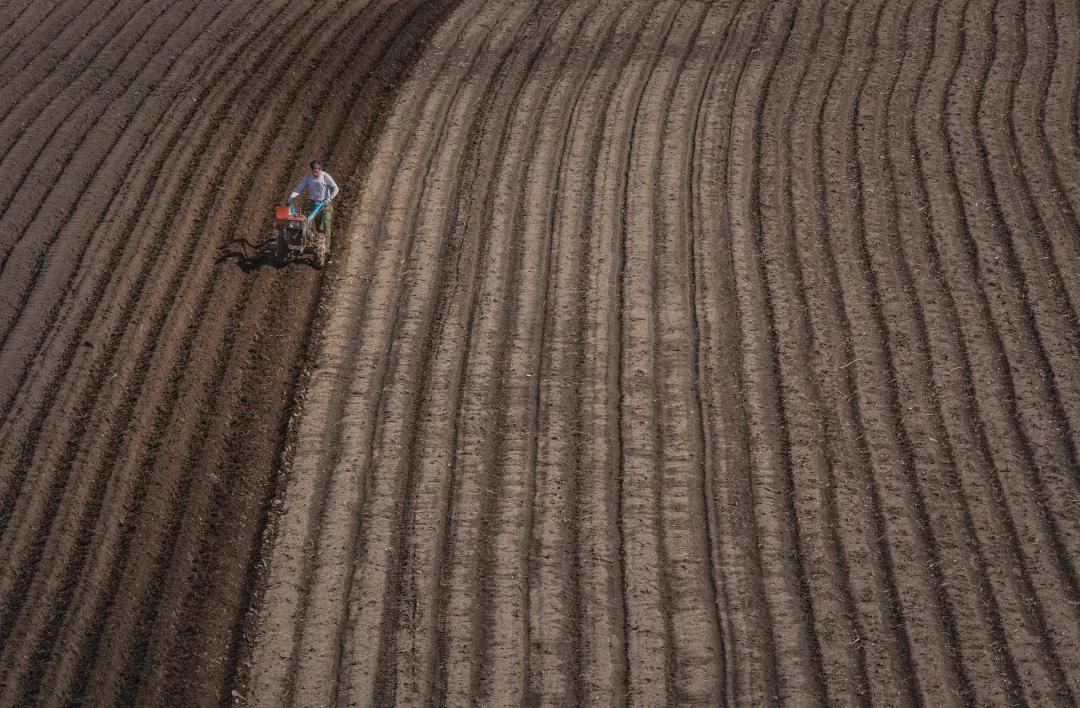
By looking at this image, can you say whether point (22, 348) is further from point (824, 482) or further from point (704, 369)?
point (824, 482)

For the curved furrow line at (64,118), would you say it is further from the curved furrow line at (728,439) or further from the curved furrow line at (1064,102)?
the curved furrow line at (1064,102)

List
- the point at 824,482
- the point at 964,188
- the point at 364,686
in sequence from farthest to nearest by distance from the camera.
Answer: the point at 964,188, the point at 824,482, the point at 364,686

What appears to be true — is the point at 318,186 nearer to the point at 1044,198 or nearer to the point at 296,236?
the point at 296,236

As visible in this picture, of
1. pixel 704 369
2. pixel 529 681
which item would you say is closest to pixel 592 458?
pixel 704 369

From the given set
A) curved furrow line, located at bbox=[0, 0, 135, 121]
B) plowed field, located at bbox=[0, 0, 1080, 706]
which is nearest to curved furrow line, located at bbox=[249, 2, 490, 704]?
plowed field, located at bbox=[0, 0, 1080, 706]

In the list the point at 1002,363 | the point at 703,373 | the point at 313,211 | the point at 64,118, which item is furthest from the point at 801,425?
the point at 64,118
